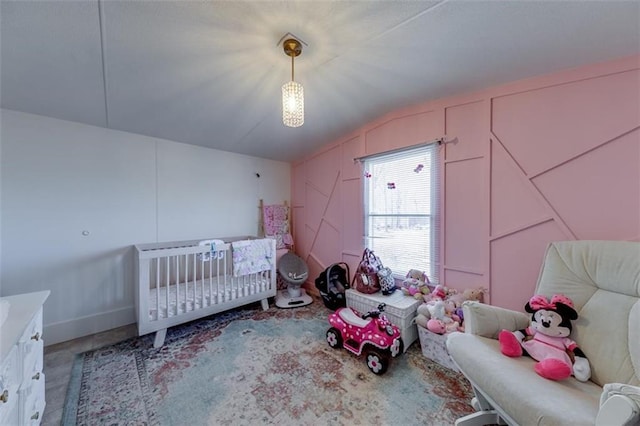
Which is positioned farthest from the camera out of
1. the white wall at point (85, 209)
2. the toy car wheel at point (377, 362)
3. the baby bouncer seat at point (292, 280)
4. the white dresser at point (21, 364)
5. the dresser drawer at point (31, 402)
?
the baby bouncer seat at point (292, 280)

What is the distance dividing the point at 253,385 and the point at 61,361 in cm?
165

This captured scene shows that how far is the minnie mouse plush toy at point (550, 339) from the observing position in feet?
3.95

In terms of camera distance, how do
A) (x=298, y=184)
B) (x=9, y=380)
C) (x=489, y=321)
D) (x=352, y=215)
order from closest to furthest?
(x=9, y=380) < (x=489, y=321) < (x=352, y=215) < (x=298, y=184)

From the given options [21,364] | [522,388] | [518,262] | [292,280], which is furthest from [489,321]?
[21,364]

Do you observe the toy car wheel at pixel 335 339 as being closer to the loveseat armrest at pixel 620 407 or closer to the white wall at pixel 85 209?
the loveseat armrest at pixel 620 407

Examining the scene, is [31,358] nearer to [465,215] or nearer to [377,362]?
[377,362]

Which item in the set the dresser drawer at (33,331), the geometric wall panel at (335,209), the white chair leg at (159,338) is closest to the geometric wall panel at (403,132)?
the geometric wall panel at (335,209)

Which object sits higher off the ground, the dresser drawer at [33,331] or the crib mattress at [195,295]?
the dresser drawer at [33,331]

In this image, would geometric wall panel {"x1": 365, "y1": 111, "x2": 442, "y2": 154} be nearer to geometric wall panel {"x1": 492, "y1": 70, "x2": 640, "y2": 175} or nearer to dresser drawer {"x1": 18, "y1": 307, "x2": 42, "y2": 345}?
geometric wall panel {"x1": 492, "y1": 70, "x2": 640, "y2": 175}

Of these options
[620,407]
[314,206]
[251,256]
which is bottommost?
[620,407]

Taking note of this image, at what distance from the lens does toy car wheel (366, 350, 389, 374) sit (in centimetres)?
175

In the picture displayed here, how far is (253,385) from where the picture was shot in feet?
5.46

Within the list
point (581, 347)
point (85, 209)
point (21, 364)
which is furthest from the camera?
point (85, 209)

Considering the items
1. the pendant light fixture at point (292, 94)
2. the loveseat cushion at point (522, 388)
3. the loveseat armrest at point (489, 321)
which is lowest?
the loveseat cushion at point (522, 388)
